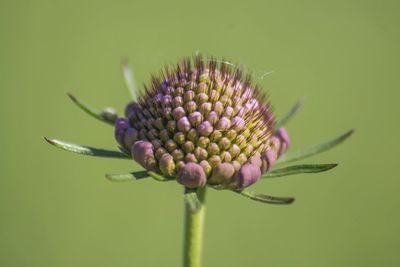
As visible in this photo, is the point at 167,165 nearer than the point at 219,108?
Yes

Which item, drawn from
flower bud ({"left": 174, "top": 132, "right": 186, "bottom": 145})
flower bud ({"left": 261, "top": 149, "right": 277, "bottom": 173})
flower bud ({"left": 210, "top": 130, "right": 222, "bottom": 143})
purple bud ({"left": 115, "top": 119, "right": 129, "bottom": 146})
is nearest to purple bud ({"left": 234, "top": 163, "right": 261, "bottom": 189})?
flower bud ({"left": 261, "top": 149, "right": 277, "bottom": 173})

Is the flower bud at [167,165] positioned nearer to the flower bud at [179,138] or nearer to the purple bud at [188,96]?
the flower bud at [179,138]

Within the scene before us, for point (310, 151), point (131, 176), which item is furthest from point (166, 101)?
point (310, 151)

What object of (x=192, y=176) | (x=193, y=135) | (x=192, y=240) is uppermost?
(x=193, y=135)

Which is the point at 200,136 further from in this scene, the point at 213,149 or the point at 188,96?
the point at 188,96

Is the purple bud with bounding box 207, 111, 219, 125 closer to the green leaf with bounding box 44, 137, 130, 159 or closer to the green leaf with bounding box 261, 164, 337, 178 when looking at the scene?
the green leaf with bounding box 261, 164, 337, 178

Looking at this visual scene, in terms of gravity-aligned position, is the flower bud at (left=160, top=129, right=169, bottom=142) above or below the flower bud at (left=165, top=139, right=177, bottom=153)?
above

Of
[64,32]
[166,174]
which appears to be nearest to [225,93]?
[166,174]
